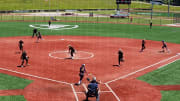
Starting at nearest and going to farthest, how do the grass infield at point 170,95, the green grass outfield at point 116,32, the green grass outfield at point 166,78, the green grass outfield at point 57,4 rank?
the grass infield at point 170,95 < the green grass outfield at point 166,78 < the green grass outfield at point 116,32 < the green grass outfield at point 57,4

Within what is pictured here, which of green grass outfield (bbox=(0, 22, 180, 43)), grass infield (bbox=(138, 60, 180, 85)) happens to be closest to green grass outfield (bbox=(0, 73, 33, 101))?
grass infield (bbox=(138, 60, 180, 85))

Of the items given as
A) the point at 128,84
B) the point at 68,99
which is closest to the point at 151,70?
the point at 128,84

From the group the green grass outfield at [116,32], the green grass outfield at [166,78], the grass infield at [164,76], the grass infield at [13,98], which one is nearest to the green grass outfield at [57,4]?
the green grass outfield at [116,32]

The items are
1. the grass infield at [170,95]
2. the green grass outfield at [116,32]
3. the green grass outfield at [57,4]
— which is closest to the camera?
the grass infield at [170,95]

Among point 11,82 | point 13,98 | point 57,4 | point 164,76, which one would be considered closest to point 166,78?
point 164,76

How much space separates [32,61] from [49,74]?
535cm

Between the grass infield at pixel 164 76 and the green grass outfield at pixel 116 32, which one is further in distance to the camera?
the green grass outfield at pixel 116 32

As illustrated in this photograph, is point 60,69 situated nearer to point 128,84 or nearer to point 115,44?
point 128,84

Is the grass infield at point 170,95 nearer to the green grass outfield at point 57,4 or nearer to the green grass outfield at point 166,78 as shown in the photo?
the green grass outfield at point 166,78

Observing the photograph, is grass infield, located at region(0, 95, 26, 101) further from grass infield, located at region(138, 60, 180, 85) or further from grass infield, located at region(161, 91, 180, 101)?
grass infield, located at region(138, 60, 180, 85)

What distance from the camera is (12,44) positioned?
36312 mm

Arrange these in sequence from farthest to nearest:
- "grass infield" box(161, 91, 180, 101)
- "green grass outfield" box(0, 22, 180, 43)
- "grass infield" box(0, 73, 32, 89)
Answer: "green grass outfield" box(0, 22, 180, 43) < "grass infield" box(0, 73, 32, 89) < "grass infield" box(161, 91, 180, 101)

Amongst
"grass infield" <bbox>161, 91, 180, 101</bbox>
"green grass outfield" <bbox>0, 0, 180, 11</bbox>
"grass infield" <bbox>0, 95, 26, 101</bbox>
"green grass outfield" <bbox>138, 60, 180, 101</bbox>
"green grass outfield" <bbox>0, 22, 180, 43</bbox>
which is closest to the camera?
"grass infield" <bbox>0, 95, 26, 101</bbox>

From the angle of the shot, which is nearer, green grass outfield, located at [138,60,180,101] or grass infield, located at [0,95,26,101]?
grass infield, located at [0,95,26,101]
